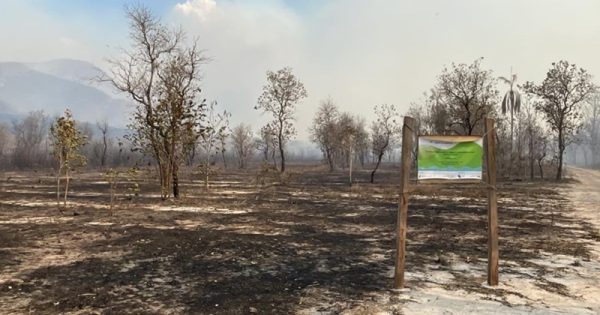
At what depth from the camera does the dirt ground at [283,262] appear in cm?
628

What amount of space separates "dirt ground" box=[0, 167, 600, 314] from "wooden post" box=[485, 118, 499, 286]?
0.29 m

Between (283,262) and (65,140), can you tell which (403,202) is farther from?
(65,140)

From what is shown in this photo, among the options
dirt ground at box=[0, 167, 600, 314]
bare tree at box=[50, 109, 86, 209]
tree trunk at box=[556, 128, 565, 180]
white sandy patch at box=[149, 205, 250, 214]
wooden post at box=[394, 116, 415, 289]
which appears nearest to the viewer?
dirt ground at box=[0, 167, 600, 314]

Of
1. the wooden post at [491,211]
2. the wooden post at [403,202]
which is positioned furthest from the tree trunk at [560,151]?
the wooden post at [403,202]

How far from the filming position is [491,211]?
7148 mm

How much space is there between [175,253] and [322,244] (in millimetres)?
3211

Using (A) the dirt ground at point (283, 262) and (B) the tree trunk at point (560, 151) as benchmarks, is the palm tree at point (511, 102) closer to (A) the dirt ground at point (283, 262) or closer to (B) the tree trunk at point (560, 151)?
(B) the tree trunk at point (560, 151)

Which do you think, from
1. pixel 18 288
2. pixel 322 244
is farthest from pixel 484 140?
pixel 18 288

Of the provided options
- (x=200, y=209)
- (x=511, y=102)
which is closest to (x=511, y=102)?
(x=511, y=102)

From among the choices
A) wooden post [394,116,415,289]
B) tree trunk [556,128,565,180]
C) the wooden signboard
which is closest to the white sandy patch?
wooden post [394,116,415,289]

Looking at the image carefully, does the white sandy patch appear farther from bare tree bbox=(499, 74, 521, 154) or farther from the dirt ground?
bare tree bbox=(499, 74, 521, 154)

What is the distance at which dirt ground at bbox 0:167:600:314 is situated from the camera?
Result: 6.28 meters

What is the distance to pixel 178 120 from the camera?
65.7 feet

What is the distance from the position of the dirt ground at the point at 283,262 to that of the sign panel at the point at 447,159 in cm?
169
